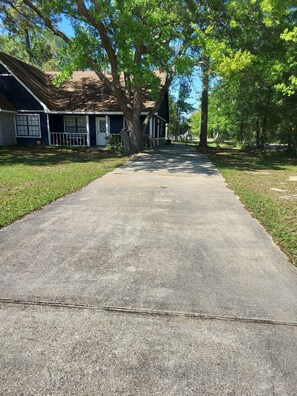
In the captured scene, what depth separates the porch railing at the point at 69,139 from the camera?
22.5 meters

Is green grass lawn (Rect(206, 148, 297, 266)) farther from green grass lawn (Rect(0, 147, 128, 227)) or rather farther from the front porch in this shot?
the front porch

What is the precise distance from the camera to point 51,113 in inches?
853

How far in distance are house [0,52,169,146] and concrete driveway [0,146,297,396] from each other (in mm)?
16696

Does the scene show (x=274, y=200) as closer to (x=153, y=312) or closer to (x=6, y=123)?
(x=153, y=312)

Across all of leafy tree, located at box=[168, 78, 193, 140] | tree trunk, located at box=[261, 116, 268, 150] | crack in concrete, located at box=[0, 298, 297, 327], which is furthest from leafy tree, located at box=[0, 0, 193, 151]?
leafy tree, located at box=[168, 78, 193, 140]

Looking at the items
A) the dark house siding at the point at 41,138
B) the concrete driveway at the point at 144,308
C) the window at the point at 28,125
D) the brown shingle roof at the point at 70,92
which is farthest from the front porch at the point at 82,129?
the concrete driveway at the point at 144,308

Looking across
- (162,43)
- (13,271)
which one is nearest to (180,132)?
(162,43)

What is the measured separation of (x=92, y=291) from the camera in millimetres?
3377

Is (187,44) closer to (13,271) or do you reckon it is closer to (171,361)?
(13,271)

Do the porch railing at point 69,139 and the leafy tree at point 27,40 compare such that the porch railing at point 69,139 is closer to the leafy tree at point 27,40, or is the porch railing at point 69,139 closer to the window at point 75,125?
the window at point 75,125

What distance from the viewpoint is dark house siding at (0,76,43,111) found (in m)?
21.4

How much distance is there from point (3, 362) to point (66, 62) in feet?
51.8

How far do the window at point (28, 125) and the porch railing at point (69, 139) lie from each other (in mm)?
1215

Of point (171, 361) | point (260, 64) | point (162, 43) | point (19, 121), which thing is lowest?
point (171, 361)
